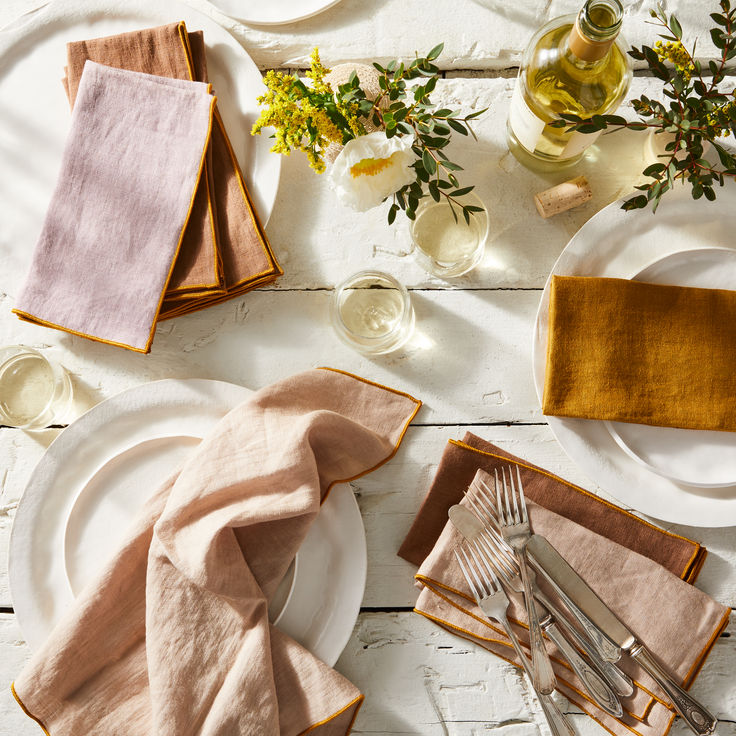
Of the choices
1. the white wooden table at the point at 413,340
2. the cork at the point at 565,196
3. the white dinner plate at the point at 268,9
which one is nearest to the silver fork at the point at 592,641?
the white wooden table at the point at 413,340

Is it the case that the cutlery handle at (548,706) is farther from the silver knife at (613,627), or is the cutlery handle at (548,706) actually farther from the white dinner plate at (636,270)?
the white dinner plate at (636,270)

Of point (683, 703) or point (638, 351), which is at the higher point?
point (638, 351)

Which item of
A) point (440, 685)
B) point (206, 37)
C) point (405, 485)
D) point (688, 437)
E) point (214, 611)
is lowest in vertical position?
point (440, 685)

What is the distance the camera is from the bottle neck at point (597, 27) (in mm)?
555

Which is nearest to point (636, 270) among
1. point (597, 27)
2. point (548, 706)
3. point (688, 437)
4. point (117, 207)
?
point (688, 437)

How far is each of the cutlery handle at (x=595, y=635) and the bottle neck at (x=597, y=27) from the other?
0.57 m

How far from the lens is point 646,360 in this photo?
2.48 ft

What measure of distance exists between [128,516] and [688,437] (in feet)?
2.33

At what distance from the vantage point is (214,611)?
76cm

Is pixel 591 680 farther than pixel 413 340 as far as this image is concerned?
No

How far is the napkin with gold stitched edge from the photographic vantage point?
746 millimetres

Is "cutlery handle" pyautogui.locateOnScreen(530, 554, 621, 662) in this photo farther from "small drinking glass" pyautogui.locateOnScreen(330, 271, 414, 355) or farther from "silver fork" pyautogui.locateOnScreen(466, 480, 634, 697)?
"small drinking glass" pyautogui.locateOnScreen(330, 271, 414, 355)

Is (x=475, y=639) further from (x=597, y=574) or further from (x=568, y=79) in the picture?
(x=568, y=79)

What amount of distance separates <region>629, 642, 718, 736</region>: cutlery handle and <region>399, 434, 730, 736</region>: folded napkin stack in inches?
0.7
